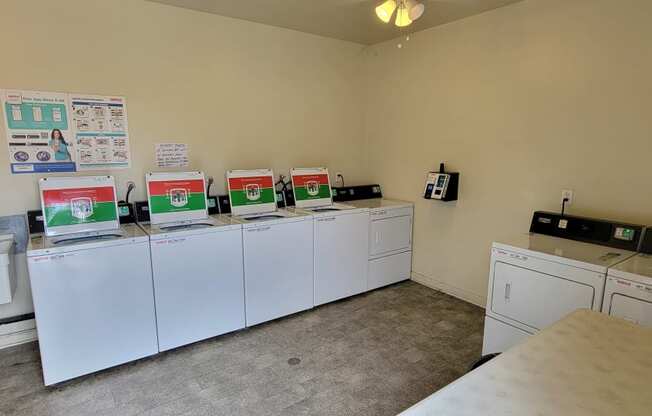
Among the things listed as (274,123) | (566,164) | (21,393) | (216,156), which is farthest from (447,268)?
(21,393)

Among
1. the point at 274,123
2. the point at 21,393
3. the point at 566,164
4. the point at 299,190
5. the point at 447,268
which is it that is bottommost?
the point at 21,393

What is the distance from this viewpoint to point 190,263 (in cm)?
273

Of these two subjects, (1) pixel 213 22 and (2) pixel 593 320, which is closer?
(2) pixel 593 320

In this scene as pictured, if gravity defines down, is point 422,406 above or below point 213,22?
below

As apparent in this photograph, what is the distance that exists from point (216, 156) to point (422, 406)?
2968 mm

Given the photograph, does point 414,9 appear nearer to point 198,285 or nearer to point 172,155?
point 172,155

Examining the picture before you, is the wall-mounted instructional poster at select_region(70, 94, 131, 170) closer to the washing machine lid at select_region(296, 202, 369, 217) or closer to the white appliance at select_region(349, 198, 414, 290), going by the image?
the washing machine lid at select_region(296, 202, 369, 217)

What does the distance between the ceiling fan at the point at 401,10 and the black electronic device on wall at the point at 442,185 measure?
4.54 ft

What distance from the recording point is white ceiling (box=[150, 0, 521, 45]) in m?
3.00

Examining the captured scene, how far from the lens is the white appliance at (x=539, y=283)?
6.91 ft

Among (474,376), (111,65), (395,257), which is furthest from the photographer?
(395,257)

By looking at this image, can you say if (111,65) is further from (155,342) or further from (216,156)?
(155,342)

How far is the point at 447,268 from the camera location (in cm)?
381

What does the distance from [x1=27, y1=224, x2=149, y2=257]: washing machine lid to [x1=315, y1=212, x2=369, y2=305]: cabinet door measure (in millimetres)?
1466
